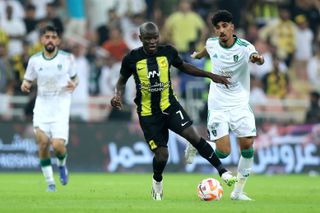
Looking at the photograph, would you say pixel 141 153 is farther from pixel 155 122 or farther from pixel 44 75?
pixel 155 122

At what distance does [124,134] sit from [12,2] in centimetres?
511

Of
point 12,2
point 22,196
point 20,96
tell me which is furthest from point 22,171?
point 22,196

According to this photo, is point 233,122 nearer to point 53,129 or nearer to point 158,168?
point 158,168

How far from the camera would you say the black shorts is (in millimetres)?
14508

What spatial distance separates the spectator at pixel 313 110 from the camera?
2630 cm

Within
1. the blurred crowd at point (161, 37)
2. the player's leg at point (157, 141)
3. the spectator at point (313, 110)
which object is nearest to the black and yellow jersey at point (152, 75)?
the player's leg at point (157, 141)

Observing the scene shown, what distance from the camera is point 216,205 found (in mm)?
13719

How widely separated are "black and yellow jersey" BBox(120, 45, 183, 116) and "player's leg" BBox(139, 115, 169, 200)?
13 cm

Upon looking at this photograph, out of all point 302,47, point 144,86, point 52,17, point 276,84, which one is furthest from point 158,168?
point 302,47

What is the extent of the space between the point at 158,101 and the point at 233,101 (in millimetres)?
1338

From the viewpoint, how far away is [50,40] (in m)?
17.9

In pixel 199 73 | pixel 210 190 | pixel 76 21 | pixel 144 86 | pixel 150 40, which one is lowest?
pixel 210 190

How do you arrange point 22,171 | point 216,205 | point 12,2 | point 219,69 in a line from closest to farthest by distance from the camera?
point 216,205
point 219,69
point 22,171
point 12,2

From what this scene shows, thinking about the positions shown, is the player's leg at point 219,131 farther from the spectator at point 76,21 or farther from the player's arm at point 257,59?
the spectator at point 76,21
